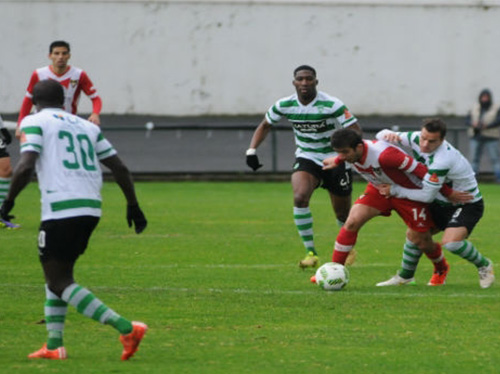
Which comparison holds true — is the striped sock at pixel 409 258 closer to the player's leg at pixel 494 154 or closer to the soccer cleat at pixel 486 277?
the soccer cleat at pixel 486 277

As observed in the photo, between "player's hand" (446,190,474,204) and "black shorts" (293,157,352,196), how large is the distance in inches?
97.5

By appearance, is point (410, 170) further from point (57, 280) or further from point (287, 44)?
point (287, 44)

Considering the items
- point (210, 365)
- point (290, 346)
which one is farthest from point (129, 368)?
point (290, 346)

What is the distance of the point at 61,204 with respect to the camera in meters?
7.61

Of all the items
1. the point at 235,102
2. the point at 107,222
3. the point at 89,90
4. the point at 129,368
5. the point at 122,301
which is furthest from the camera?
the point at 235,102

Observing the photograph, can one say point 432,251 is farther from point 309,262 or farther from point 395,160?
point 309,262

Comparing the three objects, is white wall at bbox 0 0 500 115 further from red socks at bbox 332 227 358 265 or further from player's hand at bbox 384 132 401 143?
player's hand at bbox 384 132 401 143

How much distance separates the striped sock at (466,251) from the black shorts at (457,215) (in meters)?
0.14

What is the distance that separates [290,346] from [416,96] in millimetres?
34413

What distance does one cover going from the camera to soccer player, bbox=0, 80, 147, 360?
7578 millimetres

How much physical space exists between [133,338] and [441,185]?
13.1 ft

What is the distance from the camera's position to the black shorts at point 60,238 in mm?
7578

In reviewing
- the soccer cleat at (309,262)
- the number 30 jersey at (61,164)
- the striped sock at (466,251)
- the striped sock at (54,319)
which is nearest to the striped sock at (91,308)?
the striped sock at (54,319)

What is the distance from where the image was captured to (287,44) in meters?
41.9
